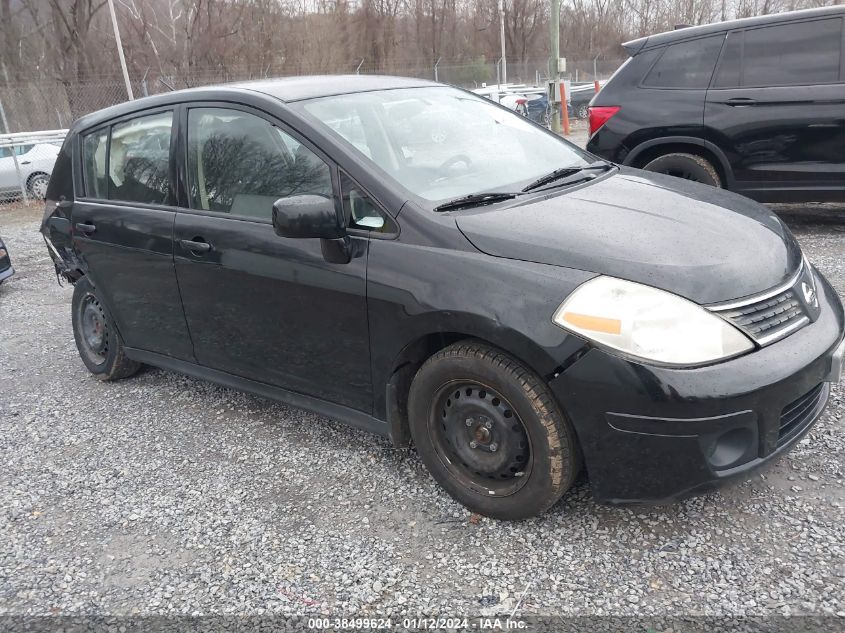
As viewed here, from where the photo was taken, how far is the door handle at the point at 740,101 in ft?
19.5

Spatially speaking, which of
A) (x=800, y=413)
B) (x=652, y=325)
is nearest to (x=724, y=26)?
(x=800, y=413)

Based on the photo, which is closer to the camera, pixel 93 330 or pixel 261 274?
pixel 261 274

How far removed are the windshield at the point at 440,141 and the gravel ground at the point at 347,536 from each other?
4.39 ft

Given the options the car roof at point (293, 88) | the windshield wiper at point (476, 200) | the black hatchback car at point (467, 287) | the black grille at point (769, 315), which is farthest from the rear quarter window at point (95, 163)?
the black grille at point (769, 315)

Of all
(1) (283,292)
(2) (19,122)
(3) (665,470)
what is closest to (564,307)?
(3) (665,470)

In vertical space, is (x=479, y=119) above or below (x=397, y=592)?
above

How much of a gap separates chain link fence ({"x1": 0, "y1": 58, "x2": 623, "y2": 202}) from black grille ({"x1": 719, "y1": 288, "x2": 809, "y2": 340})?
43.4 feet

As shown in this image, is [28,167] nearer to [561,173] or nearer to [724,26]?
[724,26]

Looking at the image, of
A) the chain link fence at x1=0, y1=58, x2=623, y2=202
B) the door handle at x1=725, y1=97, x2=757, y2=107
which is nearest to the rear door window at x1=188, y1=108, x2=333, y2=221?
the door handle at x1=725, y1=97, x2=757, y2=107

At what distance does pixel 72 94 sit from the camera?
21.1 m

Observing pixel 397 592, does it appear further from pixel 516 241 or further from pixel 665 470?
pixel 516 241

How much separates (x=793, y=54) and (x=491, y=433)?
17.5ft

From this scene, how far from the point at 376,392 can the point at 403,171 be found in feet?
3.13

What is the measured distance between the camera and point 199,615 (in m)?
2.35
